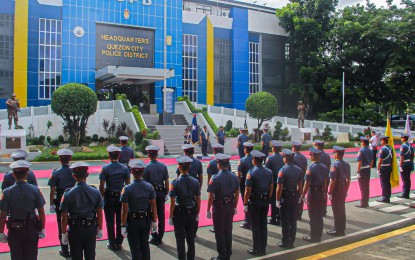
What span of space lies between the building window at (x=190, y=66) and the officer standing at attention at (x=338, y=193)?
32.4 metres

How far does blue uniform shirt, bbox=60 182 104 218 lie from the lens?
5129 mm

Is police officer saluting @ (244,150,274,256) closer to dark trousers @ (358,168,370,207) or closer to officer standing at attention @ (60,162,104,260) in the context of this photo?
officer standing at attention @ (60,162,104,260)

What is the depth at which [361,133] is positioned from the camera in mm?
32406

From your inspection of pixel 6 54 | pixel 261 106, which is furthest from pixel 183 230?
pixel 6 54

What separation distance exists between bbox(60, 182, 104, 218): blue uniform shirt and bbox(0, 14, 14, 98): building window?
30450mm

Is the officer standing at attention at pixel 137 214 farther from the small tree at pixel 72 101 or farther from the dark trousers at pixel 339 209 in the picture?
the small tree at pixel 72 101

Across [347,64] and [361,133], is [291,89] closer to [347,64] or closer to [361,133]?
[347,64]

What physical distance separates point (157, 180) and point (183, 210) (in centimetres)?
136

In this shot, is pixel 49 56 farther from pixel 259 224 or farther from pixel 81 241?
pixel 81 241

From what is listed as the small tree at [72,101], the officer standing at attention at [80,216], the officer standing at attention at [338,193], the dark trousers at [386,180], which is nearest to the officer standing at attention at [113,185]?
the officer standing at attention at [80,216]

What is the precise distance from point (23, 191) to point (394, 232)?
7.30 m

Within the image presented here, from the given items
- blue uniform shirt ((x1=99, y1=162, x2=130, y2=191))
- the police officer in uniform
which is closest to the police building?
the police officer in uniform

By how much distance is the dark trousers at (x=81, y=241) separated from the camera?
5109 mm

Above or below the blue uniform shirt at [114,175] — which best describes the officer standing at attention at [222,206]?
below
